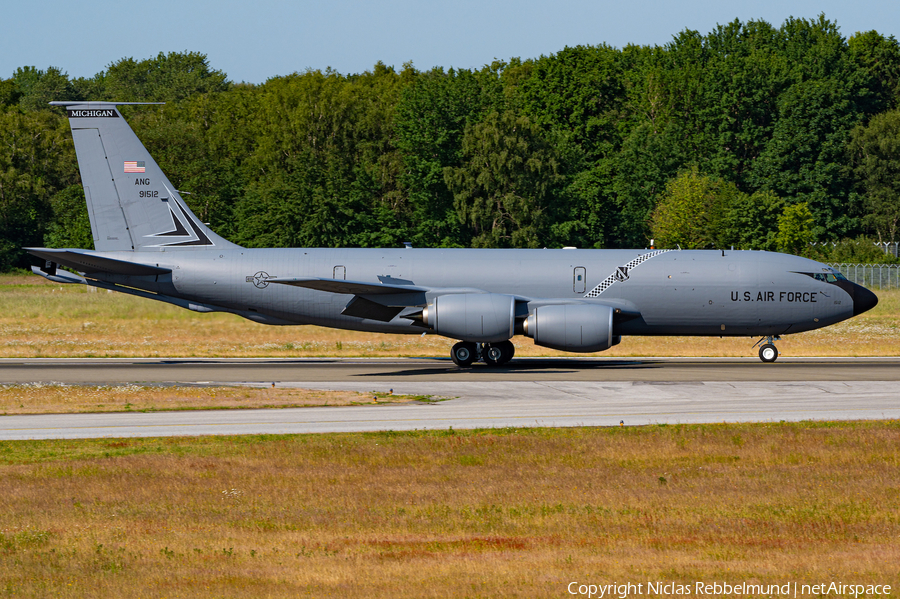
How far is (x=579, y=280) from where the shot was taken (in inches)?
1484

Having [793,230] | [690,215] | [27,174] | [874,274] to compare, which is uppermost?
[27,174]

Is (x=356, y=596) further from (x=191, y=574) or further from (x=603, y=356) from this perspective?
(x=603, y=356)

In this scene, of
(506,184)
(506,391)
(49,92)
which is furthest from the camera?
(49,92)

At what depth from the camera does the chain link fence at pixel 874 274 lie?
3022 inches

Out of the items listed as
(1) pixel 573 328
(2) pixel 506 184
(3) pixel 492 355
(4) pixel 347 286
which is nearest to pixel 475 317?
(3) pixel 492 355

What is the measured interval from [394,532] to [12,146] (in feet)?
369

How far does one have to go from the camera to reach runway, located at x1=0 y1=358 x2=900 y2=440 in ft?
78.2

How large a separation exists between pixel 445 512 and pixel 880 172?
326ft

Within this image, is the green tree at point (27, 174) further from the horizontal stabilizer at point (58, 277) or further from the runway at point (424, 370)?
the runway at point (424, 370)

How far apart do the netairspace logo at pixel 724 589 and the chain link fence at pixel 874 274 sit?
70.2m

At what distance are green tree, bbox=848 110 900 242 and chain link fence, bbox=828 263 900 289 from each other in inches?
1064

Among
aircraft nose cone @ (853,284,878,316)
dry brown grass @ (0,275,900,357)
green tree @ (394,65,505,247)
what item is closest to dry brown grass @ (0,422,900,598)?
aircraft nose cone @ (853,284,878,316)

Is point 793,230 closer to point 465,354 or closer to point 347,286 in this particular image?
point 465,354

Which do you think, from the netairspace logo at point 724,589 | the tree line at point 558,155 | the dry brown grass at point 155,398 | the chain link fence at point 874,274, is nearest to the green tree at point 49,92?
the tree line at point 558,155
